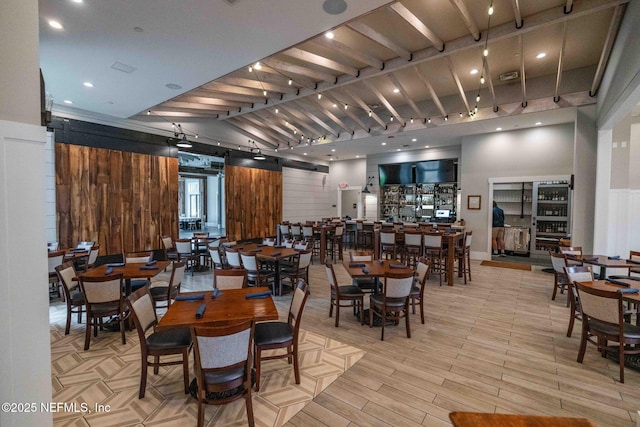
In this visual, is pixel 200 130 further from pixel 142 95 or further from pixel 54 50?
pixel 54 50

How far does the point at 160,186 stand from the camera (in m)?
8.04

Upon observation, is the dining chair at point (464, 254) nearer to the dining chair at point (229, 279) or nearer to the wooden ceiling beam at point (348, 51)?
the wooden ceiling beam at point (348, 51)

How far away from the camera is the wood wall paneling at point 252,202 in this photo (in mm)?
10255

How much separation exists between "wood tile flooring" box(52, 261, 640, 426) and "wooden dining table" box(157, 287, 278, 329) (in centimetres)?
80

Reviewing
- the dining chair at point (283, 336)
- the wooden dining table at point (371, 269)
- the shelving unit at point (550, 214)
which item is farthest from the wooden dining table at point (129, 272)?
the shelving unit at point (550, 214)

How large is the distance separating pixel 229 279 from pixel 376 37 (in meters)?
4.33

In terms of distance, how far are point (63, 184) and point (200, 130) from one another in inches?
159

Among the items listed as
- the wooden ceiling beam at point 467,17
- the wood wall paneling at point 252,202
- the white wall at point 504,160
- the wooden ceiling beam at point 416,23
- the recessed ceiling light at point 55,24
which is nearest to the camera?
the recessed ceiling light at point 55,24

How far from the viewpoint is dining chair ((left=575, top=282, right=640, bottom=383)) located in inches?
106

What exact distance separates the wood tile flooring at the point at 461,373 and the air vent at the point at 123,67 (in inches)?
160

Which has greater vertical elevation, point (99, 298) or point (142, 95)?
point (142, 95)

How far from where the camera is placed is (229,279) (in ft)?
11.3

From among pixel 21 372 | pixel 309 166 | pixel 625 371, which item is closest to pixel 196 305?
pixel 21 372

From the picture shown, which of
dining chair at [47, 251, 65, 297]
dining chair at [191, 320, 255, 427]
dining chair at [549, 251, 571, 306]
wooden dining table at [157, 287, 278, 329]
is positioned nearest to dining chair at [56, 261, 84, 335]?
dining chair at [47, 251, 65, 297]
